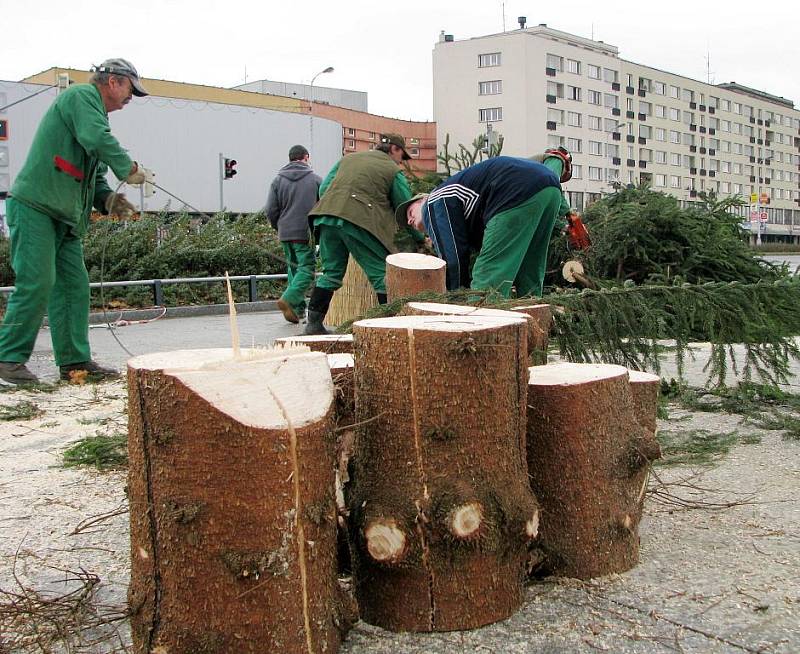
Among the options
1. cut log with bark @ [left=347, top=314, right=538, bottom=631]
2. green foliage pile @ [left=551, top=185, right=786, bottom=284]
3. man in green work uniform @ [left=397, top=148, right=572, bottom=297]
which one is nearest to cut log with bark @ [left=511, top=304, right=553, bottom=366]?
cut log with bark @ [left=347, top=314, right=538, bottom=631]

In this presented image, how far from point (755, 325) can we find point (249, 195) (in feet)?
125

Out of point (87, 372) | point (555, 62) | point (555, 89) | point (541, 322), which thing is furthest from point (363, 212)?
point (555, 62)

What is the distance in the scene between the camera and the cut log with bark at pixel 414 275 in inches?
213

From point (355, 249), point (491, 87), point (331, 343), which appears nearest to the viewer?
point (331, 343)

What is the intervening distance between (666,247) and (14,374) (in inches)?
232

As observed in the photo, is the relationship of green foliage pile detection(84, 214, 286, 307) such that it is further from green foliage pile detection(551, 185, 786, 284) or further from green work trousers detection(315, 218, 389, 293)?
green foliage pile detection(551, 185, 786, 284)

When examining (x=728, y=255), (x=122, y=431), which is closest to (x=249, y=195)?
(x=728, y=255)

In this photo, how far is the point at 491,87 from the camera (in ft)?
242

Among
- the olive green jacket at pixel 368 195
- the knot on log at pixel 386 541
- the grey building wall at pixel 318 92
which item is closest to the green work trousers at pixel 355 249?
the olive green jacket at pixel 368 195

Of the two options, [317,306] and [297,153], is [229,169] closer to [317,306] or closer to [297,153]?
[297,153]

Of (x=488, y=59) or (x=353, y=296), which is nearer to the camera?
(x=353, y=296)

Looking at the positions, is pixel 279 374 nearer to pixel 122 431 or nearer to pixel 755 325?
pixel 122 431

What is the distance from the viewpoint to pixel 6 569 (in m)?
2.70

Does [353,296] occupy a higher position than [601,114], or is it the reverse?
[601,114]
